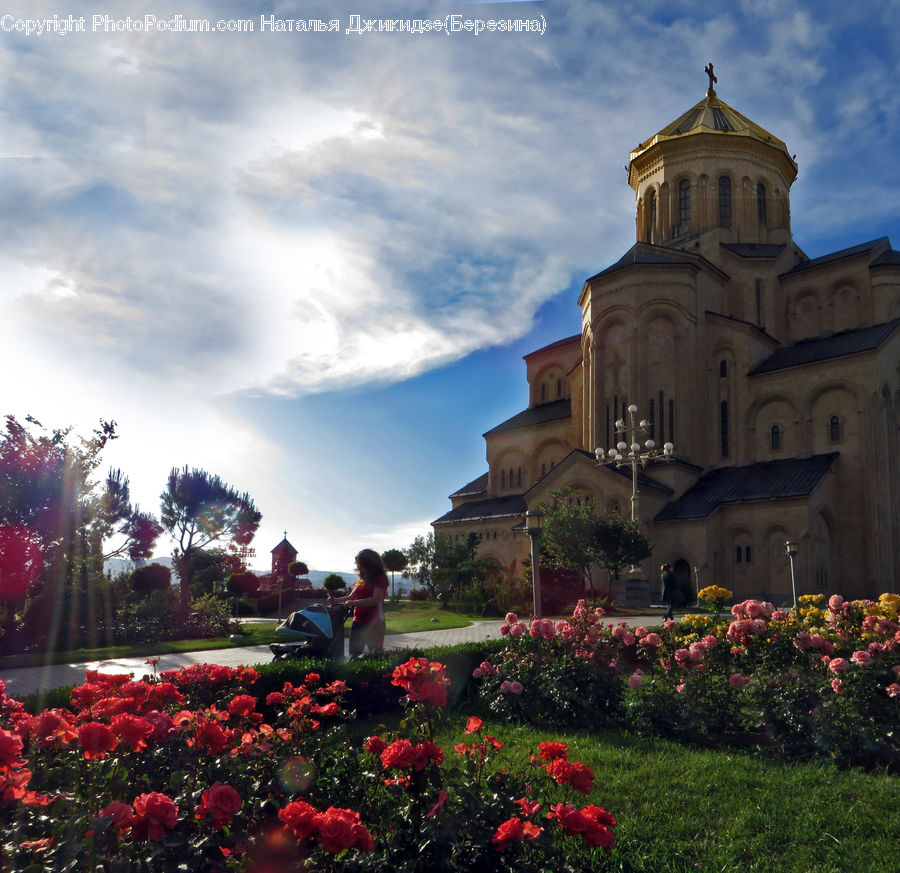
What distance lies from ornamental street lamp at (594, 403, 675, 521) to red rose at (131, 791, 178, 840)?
24.4 m

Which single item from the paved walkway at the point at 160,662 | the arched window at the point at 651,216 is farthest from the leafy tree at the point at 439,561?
the arched window at the point at 651,216

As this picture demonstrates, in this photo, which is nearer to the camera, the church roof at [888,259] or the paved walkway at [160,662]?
the paved walkway at [160,662]

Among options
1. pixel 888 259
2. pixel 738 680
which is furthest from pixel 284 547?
pixel 738 680

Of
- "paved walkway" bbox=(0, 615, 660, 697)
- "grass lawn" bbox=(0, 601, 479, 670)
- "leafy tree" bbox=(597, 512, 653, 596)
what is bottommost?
"grass lawn" bbox=(0, 601, 479, 670)

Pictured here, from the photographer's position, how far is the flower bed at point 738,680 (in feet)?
21.3

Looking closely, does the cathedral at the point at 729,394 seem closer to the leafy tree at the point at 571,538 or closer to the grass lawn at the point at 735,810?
the leafy tree at the point at 571,538

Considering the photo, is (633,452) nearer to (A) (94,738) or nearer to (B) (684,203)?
(B) (684,203)

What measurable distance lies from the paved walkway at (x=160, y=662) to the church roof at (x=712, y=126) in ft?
108

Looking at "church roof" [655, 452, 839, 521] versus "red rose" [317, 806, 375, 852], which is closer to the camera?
"red rose" [317, 806, 375, 852]

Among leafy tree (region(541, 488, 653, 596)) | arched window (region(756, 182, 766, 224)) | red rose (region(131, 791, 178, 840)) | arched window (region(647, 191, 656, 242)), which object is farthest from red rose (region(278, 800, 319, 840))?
arched window (region(756, 182, 766, 224))

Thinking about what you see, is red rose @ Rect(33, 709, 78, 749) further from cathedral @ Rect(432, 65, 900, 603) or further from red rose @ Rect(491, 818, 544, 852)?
cathedral @ Rect(432, 65, 900, 603)

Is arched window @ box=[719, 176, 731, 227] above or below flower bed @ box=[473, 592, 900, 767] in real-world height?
above

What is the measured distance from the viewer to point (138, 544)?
36562mm

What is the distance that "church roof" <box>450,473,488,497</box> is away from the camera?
4650 cm
